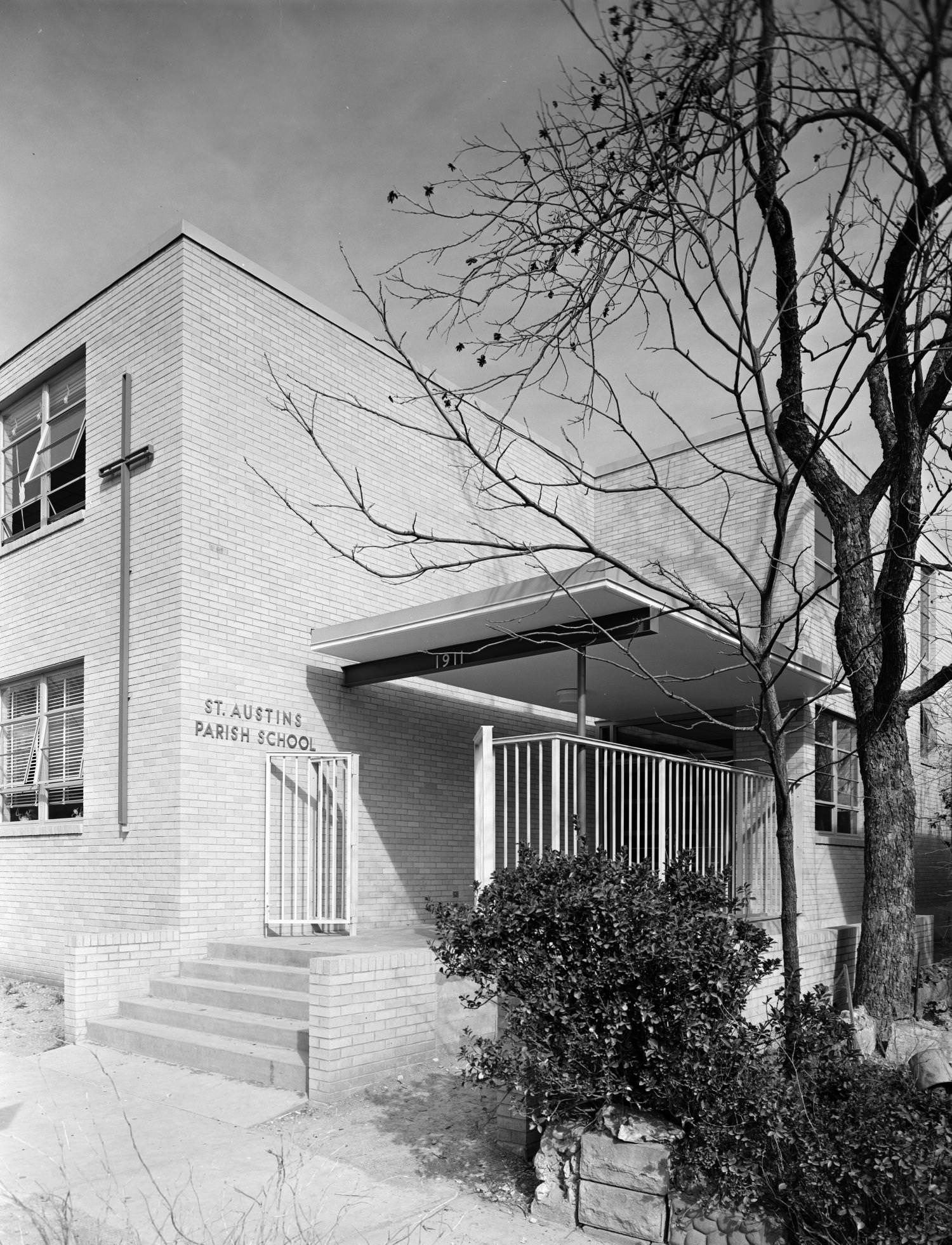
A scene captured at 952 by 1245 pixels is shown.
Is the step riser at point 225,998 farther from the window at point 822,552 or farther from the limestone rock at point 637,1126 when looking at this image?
the window at point 822,552

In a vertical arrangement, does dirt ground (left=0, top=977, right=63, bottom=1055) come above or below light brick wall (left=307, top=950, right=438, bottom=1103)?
below

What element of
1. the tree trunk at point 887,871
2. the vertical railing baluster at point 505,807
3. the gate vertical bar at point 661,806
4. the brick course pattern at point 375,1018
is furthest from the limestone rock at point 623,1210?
the tree trunk at point 887,871

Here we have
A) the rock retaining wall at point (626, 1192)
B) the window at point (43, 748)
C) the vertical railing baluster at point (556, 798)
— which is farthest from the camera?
the window at point (43, 748)

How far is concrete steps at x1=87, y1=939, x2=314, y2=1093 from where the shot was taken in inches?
295

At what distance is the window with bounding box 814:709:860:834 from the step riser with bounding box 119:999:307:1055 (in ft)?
24.3

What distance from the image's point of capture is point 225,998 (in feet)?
28.4

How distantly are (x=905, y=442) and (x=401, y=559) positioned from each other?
6996 mm

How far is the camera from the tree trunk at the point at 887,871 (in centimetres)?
928

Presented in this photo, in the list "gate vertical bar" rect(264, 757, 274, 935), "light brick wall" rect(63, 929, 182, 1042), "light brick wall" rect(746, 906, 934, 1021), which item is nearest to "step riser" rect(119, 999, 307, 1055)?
"light brick wall" rect(63, 929, 182, 1042)

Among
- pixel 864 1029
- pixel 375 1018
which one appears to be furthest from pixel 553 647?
pixel 864 1029

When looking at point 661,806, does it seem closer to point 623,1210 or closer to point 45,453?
point 623,1210

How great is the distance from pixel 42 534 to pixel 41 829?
3.37 meters

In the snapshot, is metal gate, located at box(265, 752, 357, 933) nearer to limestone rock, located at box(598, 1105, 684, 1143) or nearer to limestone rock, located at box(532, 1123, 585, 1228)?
limestone rock, located at box(532, 1123, 585, 1228)

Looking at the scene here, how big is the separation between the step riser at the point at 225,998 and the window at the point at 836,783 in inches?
281
